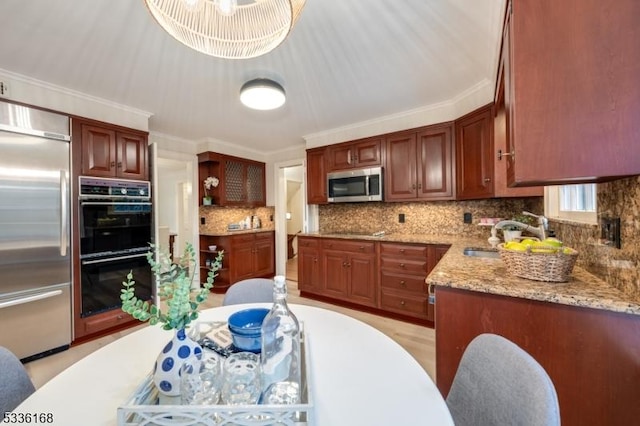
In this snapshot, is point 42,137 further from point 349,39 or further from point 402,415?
point 402,415

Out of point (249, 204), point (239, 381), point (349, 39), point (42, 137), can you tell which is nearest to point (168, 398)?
point (239, 381)

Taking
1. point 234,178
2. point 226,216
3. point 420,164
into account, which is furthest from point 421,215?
point 226,216

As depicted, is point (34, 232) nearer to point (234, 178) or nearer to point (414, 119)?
point (234, 178)

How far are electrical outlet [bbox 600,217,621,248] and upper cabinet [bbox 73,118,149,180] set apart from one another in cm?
369

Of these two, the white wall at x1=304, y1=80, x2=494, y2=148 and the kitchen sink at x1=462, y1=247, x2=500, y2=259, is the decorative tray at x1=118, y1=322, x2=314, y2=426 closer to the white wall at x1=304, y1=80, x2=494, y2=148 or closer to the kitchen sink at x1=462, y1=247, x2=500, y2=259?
the kitchen sink at x1=462, y1=247, x2=500, y2=259

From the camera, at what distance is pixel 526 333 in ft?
3.70

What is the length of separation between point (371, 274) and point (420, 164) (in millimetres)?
1412

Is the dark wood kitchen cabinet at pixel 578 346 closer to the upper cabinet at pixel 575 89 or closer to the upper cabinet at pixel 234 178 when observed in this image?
the upper cabinet at pixel 575 89

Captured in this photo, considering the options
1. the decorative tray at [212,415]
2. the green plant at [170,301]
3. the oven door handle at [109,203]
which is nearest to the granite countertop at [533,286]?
the decorative tray at [212,415]

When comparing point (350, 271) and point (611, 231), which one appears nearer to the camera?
point (611, 231)

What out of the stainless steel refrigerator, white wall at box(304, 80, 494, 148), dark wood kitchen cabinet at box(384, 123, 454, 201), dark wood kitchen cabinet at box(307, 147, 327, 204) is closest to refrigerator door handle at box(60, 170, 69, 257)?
the stainless steel refrigerator

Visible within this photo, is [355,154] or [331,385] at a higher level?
[355,154]

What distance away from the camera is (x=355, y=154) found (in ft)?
11.7

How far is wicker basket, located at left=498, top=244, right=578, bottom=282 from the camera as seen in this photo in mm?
1162
